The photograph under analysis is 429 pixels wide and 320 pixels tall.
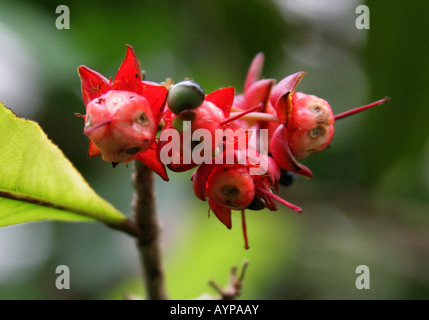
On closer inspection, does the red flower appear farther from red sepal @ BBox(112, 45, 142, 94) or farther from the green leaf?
the green leaf

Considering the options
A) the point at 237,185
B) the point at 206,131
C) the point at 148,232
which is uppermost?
the point at 206,131

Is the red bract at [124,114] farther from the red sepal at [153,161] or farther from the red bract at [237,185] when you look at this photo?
the red bract at [237,185]

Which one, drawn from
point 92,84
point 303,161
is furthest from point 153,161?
point 303,161

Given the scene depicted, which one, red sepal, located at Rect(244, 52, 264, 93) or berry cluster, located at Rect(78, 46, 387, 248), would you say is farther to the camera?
red sepal, located at Rect(244, 52, 264, 93)

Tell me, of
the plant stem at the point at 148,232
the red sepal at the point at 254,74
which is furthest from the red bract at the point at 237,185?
the red sepal at the point at 254,74

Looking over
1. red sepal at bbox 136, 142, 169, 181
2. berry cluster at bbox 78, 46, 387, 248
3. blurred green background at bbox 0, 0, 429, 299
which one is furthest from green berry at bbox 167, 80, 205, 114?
blurred green background at bbox 0, 0, 429, 299

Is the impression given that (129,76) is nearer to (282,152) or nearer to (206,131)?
(206,131)
